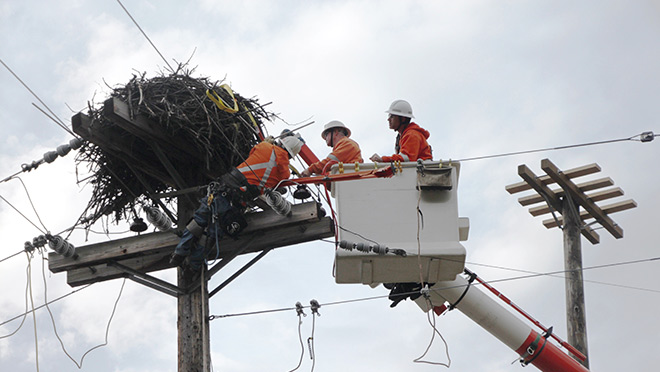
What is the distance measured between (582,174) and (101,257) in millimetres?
6133

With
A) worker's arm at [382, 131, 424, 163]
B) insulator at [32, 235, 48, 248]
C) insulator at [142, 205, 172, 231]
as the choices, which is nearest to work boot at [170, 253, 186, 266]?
insulator at [142, 205, 172, 231]

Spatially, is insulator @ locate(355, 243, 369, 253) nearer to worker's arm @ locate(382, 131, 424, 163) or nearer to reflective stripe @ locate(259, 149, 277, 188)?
worker's arm @ locate(382, 131, 424, 163)

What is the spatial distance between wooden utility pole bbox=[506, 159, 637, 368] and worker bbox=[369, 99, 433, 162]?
129 inches

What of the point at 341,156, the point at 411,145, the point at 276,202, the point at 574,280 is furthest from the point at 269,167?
the point at 574,280

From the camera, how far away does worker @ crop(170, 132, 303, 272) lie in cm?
952

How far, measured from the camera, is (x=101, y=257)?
993 centimetres

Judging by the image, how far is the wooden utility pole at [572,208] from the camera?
42.5 feet

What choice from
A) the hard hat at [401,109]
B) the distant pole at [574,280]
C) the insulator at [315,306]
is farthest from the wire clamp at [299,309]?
the distant pole at [574,280]

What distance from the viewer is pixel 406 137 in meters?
9.97

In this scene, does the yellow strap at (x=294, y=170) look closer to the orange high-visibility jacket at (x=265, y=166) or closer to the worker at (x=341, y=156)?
the worker at (x=341, y=156)

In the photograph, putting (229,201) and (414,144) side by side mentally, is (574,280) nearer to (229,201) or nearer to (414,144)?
(414,144)

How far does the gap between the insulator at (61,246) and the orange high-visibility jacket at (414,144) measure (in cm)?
299

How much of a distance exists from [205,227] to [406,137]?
1941 mm

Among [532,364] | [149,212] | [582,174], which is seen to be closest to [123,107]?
[149,212]
